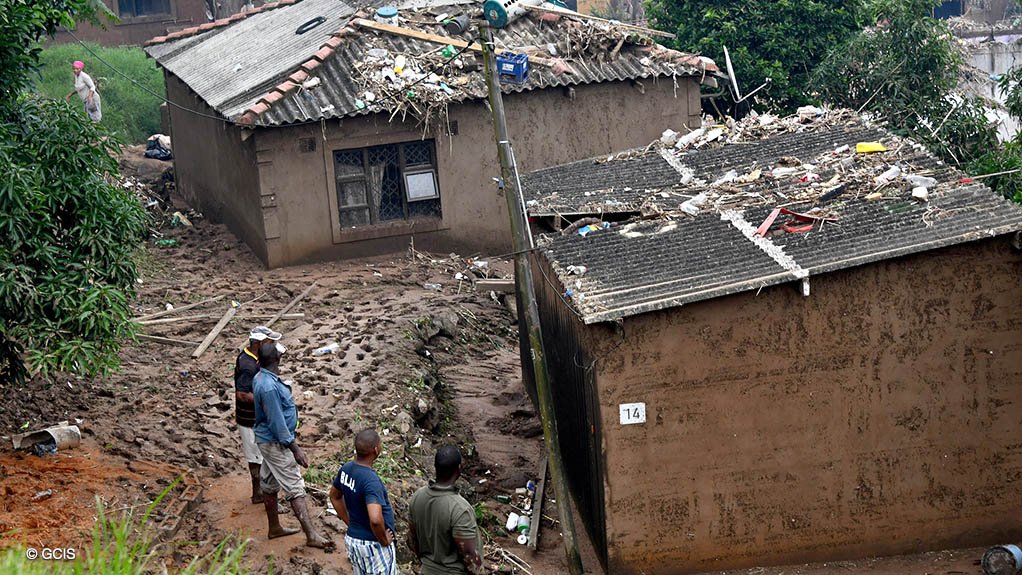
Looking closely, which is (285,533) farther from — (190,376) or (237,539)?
(190,376)

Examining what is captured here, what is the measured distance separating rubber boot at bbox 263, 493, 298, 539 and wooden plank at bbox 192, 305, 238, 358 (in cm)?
549

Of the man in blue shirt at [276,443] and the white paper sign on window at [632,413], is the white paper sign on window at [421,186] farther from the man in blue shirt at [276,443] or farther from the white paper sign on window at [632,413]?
the man in blue shirt at [276,443]

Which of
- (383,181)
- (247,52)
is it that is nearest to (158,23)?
(247,52)

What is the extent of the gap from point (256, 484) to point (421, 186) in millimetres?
9889

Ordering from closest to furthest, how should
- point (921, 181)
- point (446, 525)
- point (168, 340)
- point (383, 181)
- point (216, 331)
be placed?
1. point (446, 525)
2. point (921, 181)
3. point (168, 340)
4. point (216, 331)
5. point (383, 181)

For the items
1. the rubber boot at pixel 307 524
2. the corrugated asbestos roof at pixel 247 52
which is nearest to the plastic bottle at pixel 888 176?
the rubber boot at pixel 307 524

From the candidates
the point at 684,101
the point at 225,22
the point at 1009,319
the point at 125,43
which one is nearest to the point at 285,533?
the point at 1009,319

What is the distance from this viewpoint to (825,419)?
11.0m

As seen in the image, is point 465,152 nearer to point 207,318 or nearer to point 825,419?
point 207,318

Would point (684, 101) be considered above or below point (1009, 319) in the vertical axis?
above

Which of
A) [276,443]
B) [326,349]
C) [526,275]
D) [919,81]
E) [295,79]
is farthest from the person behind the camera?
[919,81]

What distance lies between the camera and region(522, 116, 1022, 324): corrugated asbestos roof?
1072 cm

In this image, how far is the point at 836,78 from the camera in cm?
2162

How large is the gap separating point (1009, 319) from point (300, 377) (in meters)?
7.62
